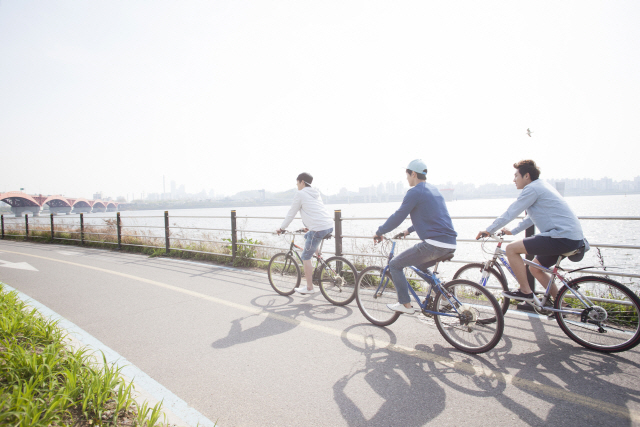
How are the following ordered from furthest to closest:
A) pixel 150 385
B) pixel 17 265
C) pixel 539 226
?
pixel 17 265 → pixel 539 226 → pixel 150 385

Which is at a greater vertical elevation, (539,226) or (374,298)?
(539,226)

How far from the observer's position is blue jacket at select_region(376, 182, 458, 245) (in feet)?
12.0

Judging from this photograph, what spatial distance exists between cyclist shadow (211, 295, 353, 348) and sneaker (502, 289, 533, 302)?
2.06 m

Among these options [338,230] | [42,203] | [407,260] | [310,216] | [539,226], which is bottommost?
[407,260]

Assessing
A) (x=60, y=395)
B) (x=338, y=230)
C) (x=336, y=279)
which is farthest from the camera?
(x=338, y=230)

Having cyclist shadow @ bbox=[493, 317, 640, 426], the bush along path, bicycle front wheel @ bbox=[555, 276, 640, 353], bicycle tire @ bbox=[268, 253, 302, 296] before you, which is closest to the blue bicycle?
cyclist shadow @ bbox=[493, 317, 640, 426]

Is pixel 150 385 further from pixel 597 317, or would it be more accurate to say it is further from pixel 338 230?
pixel 338 230

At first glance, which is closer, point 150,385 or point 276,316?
point 150,385

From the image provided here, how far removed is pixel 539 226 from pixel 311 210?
315 cm

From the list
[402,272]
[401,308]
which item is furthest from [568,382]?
[402,272]

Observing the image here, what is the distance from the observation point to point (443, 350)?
354 centimetres

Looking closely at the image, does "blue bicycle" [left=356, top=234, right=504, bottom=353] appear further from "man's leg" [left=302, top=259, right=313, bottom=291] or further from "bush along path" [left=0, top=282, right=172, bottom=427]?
"bush along path" [left=0, top=282, right=172, bottom=427]

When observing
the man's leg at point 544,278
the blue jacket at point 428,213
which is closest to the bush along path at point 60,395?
the blue jacket at point 428,213

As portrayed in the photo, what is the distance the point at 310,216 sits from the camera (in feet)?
17.8
